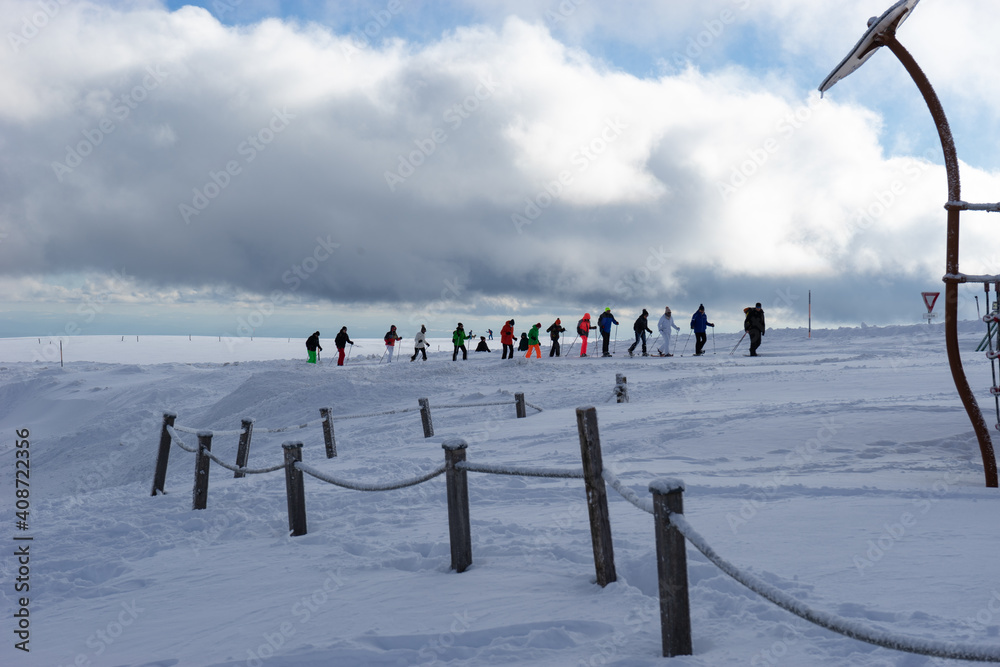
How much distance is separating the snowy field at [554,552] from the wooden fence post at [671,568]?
0.43ft

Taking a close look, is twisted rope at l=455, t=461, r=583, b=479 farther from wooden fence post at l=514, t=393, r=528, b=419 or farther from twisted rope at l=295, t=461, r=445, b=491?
wooden fence post at l=514, t=393, r=528, b=419

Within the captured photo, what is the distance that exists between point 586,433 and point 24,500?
655 cm

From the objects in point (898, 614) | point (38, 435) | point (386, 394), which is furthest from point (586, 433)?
point (38, 435)

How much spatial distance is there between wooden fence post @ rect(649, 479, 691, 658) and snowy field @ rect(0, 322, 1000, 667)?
131 mm

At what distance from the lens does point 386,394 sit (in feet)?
64.3

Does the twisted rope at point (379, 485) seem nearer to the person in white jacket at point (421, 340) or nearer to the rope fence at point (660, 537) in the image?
the rope fence at point (660, 537)

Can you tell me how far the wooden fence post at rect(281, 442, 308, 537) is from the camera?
6.64 meters

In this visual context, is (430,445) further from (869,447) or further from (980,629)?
(980,629)

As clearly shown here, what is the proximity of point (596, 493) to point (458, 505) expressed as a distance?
1.20m

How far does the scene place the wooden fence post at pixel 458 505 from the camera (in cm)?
497

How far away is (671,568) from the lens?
3283 millimetres

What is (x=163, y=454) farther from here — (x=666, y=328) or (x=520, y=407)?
(x=666, y=328)
